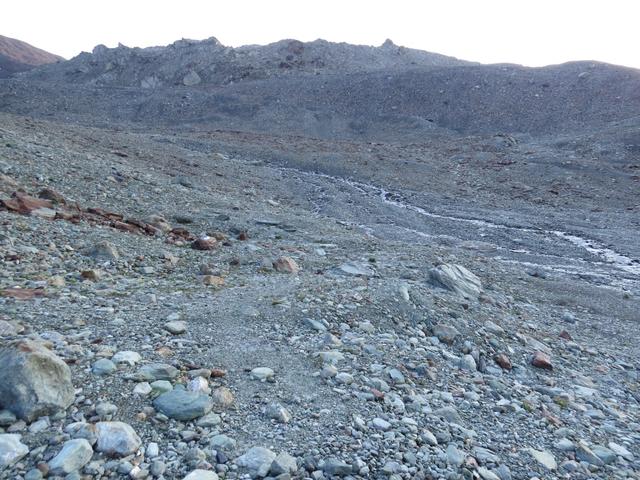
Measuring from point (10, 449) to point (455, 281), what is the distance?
5771mm

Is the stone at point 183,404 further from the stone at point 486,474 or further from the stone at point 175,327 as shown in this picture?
the stone at point 486,474

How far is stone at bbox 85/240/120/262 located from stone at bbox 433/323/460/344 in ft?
12.3

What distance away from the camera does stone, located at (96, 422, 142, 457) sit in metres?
2.88

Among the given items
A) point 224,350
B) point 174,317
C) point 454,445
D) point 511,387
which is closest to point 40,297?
point 174,317

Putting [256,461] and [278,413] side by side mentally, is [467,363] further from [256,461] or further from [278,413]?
[256,461]

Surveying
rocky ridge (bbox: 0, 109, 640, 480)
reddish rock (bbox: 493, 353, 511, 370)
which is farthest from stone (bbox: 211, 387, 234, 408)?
reddish rock (bbox: 493, 353, 511, 370)

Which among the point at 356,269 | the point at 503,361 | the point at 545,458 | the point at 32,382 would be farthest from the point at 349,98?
the point at 32,382

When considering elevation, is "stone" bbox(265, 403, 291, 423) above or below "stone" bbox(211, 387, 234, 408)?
below

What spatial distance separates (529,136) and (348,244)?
87.5 feet

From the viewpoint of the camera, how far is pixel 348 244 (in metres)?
9.93

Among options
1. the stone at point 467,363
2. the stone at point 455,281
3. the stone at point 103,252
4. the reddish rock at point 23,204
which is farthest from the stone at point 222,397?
the reddish rock at point 23,204

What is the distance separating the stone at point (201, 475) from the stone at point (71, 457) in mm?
511

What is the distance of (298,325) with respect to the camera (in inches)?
198

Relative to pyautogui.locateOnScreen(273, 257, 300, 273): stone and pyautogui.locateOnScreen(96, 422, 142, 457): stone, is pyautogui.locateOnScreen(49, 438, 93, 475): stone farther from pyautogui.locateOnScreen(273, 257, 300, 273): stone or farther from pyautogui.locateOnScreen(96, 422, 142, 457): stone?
pyautogui.locateOnScreen(273, 257, 300, 273): stone
